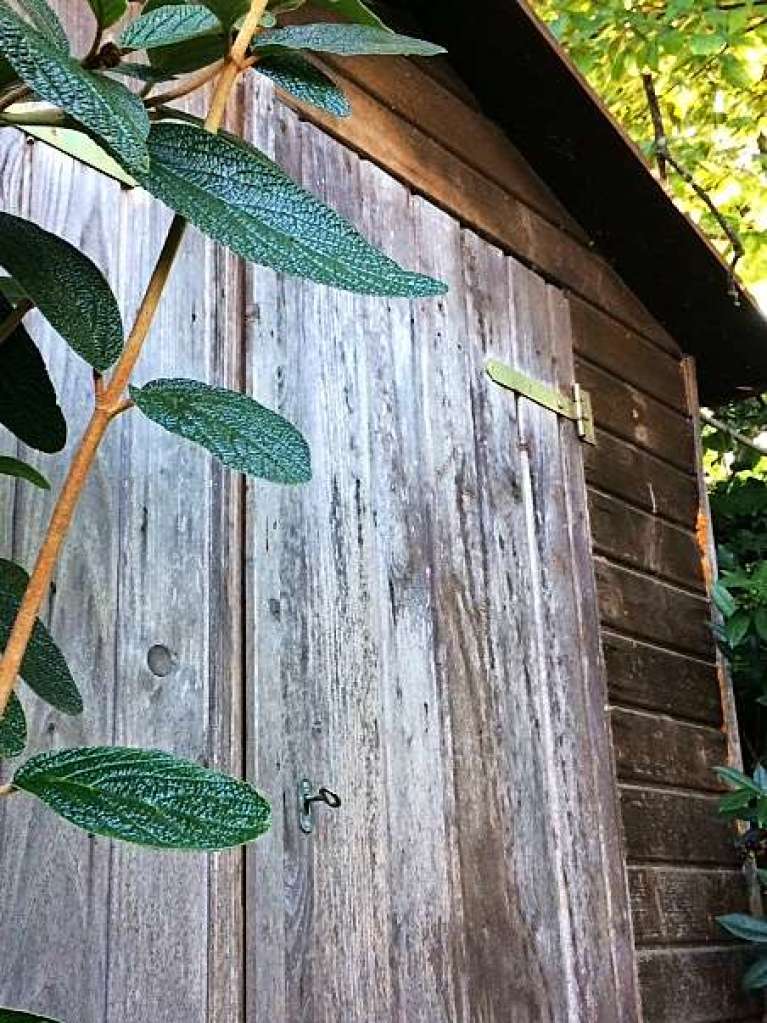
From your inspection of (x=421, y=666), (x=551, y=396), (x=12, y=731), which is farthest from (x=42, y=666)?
(x=551, y=396)

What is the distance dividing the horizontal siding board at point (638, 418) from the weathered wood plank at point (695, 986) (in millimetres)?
1116

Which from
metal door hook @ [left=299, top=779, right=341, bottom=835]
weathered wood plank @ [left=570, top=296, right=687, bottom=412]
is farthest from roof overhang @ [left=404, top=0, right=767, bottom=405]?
metal door hook @ [left=299, top=779, right=341, bottom=835]

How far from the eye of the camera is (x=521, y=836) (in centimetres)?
194

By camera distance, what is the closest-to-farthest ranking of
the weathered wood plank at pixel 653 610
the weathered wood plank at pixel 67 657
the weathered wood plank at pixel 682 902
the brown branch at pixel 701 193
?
the weathered wood plank at pixel 67 657 → the weathered wood plank at pixel 682 902 → the weathered wood plank at pixel 653 610 → the brown branch at pixel 701 193

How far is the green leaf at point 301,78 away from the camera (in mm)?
797

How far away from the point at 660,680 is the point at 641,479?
0.47m

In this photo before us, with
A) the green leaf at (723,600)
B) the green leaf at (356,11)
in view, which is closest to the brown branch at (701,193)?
the green leaf at (723,600)

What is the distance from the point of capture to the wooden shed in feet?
4.60

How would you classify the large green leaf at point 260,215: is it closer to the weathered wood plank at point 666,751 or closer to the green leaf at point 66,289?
the green leaf at point 66,289

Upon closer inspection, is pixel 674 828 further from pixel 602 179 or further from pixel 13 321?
pixel 13 321

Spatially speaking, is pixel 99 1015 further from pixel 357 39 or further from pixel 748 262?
pixel 748 262

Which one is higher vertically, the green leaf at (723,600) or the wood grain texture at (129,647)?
the green leaf at (723,600)

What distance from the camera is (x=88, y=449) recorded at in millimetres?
597

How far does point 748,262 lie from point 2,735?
4.37 metres
